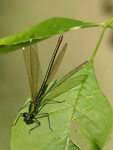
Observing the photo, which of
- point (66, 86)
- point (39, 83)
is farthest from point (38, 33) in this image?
point (39, 83)

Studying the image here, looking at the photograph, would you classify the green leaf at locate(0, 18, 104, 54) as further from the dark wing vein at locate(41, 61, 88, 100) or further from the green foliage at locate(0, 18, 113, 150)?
the dark wing vein at locate(41, 61, 88, 100)

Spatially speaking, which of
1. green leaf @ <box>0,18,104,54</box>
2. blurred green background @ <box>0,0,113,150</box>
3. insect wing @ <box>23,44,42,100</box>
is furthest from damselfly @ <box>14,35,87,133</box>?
blurred green background @ <box>0,0,113,150</box>

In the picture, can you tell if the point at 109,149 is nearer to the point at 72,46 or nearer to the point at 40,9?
the point at 72,46

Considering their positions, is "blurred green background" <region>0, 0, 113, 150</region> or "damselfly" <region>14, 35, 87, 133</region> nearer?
"damselfly" <region>14, 35, 87, 133</region>

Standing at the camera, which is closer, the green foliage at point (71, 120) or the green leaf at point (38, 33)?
the green leaf at point (38, 33)

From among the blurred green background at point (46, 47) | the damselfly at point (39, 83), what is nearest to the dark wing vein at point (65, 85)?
the damselfly at point (39, 83)

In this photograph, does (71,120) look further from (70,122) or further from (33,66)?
(33,66)

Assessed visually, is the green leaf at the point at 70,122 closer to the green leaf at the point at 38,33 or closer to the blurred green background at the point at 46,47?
the green leaf at the point at 38,33
